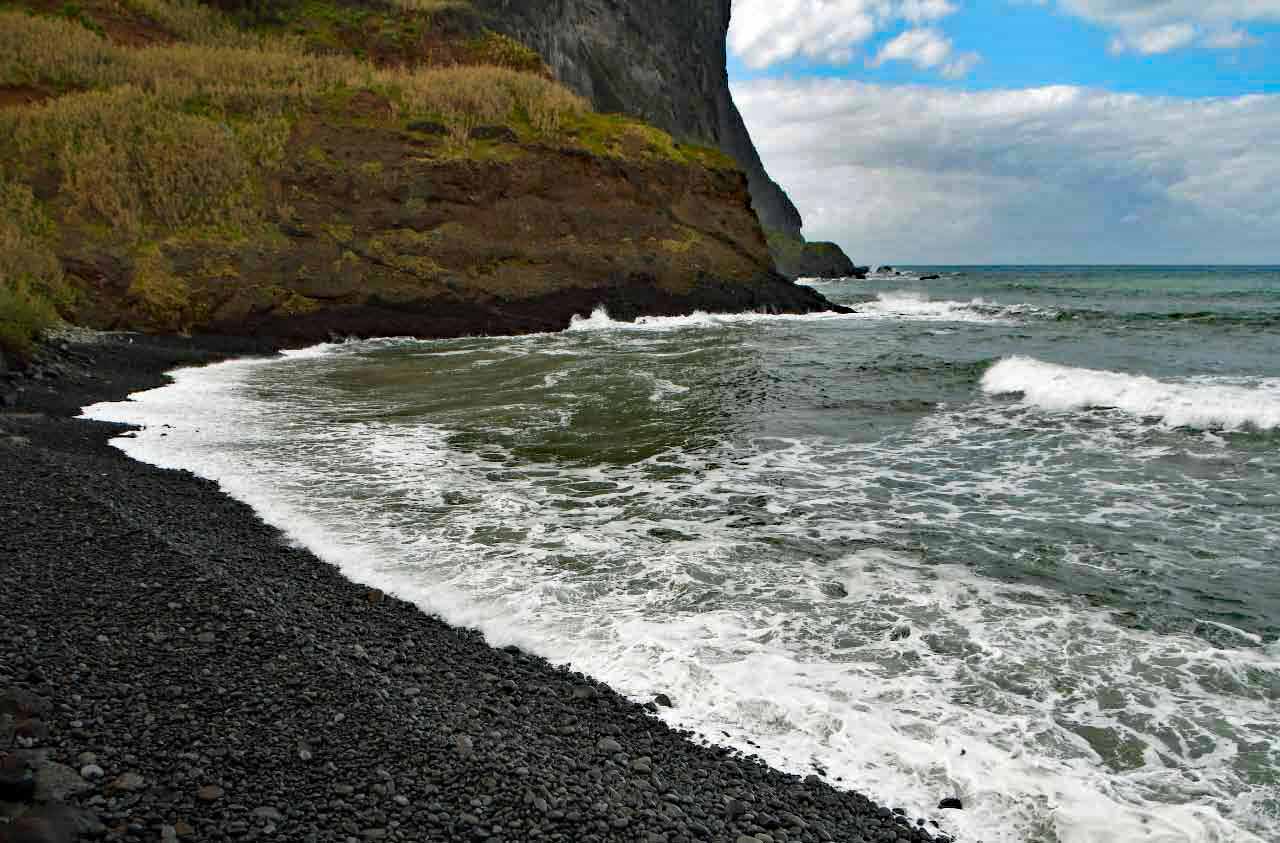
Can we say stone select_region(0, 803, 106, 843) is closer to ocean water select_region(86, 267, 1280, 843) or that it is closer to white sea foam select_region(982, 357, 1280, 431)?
ocean water select_region(86, 267, 1280, 843)

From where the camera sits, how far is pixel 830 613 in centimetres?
650

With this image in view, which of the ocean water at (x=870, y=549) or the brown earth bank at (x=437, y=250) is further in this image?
the brown earth bank at (x=437, y=250)

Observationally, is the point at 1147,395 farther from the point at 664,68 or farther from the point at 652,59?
the point at 664,68

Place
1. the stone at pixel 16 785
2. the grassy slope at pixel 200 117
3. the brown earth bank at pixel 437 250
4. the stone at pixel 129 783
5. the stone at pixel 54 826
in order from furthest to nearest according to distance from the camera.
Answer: the brown earth bank at pixel 437 250 → the grassy slope at pixel 200 117 → the stone at pixel 129 783 → the stone at pixel 16 785 → the stone at pixel 54 826

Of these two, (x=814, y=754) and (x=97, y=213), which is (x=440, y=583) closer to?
(x=814, y=754)

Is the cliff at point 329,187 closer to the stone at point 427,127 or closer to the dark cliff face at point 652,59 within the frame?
the stone at point 427,127

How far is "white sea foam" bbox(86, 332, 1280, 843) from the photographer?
14.8ft

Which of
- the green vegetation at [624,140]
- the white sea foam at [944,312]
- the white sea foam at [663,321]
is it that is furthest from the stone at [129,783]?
the white sea foam at [944,312]

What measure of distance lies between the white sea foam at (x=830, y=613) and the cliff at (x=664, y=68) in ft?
151

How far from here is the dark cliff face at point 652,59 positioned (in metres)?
58.6

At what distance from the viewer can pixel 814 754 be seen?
15.3 feet

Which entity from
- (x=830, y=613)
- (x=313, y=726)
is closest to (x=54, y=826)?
(x=313, y=726)

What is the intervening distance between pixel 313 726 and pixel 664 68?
9196cm

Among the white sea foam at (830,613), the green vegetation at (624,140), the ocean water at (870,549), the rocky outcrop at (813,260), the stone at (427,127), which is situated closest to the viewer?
the white sea foam at (830,613)
